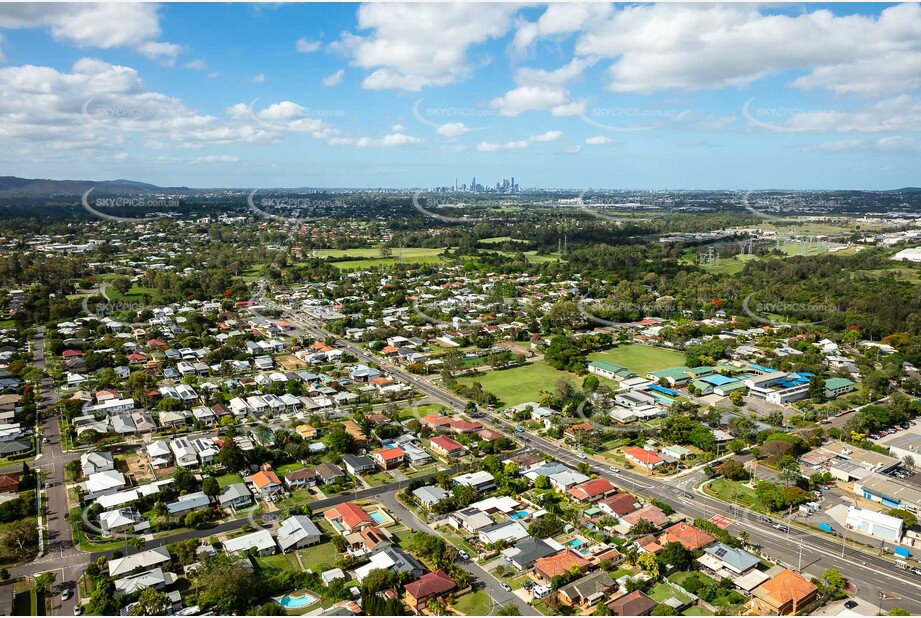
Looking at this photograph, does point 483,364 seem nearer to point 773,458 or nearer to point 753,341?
point 773,458

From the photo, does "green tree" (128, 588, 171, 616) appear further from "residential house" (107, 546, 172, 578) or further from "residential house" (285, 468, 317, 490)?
"residential house" (285, 468, 317, 490)

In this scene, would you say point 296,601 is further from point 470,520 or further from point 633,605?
point 633,605

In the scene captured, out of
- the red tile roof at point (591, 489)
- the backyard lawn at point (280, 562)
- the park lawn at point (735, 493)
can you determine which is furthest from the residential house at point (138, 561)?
the park lawn at point (735, 493)

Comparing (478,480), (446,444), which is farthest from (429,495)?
(446,444)

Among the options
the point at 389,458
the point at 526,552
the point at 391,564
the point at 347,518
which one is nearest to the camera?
the point at 391,564

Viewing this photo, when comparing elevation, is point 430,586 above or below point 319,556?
above

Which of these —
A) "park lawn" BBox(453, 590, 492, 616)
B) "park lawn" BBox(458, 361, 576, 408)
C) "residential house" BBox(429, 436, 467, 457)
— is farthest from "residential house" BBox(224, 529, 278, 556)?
"park lawn" BBox(458, 361, 576, 408)
